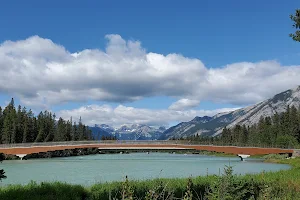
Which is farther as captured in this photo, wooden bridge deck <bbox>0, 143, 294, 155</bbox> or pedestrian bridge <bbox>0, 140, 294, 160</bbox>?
pedestrian bridge <bbox>0, 140, 294, 160</bbox>

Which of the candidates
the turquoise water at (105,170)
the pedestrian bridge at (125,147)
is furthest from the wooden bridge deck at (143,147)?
the turquoise water at (105,170)

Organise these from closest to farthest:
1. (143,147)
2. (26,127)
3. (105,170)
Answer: (105,170)
(143,147)
(26,127)

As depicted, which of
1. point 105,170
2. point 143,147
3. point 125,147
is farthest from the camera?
point 125,147

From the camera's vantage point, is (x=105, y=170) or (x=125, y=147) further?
(x=125, y=147)

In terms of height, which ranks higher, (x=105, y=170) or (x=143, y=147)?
(x=143, y=147)

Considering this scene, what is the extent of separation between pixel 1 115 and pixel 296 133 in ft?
381

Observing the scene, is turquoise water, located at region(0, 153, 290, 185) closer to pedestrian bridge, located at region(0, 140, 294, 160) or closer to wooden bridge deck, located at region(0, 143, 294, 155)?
wooden bridge deck, located at region(0, 143, 294, 155)

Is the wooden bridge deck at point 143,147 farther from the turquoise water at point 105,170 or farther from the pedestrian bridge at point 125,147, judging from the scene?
the turquoise water at point 105,170

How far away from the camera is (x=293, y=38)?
26922mm

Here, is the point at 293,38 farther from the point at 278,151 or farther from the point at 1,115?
the point at 1,115

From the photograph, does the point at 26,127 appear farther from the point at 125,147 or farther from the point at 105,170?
the point at 105,170

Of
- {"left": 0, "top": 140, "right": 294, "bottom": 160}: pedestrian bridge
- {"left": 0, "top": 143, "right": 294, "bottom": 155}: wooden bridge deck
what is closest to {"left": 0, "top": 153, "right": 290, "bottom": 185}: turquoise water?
{"left": 0, "top": 143, "right": 294, "bottom": 155}: wooden bridge deck

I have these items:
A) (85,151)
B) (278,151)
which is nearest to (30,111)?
(85,151)

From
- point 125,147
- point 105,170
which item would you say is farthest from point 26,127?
point 105,170
